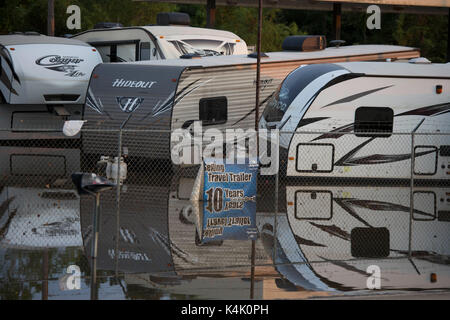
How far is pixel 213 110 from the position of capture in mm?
19078

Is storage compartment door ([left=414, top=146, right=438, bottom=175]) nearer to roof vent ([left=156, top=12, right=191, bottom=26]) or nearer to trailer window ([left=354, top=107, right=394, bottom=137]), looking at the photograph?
trailer window ([left=354, top=107, right=394, bottom=137])

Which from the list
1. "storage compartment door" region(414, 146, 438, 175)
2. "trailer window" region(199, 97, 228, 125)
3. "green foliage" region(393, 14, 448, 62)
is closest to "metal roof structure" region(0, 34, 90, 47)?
"trailer window" region(199, 97, 228, 125)

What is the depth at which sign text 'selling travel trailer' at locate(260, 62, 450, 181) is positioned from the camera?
1700cm

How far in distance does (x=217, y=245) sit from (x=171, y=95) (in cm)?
767

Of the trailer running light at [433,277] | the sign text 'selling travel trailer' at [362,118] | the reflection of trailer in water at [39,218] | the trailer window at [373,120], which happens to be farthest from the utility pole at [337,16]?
the trailer running light at [433,277]

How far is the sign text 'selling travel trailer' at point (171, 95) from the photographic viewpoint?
1850cm

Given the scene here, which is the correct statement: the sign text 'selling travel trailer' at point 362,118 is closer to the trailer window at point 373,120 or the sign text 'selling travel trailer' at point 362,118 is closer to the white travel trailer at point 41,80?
the trailer window at point 373,120

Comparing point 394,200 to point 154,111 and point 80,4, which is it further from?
point 80,4

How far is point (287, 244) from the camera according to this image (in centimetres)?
1148

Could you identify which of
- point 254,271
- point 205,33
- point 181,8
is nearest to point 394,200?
point 254,271

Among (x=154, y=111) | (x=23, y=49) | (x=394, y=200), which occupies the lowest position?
(x=394, y=200)

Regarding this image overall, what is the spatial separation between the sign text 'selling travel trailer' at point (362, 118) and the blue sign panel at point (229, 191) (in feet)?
7.70

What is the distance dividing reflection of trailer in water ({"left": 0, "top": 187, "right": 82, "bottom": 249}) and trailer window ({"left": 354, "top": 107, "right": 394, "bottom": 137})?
20.8 ft
